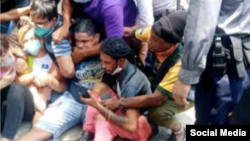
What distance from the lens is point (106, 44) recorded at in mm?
2721

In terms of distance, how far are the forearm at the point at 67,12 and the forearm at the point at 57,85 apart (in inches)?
17.2

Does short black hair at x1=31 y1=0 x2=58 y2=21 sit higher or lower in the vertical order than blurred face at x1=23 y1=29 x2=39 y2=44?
higher

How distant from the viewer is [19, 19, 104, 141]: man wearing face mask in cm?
295

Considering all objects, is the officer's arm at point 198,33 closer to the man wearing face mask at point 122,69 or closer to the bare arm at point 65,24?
the man wearing face mask at point 122,69

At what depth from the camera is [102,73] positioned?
9.97ft

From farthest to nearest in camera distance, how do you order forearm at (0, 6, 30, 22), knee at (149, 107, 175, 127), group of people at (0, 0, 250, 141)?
forearm at (0, 6, 30, 22) < knee at (149, 107, 175, 127) < group of people at (0, 0, 250, 141)

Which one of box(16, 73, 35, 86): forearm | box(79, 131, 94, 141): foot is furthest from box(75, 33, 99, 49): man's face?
box(79, 131, 94, 141): foot

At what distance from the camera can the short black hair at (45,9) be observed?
304 centimetres

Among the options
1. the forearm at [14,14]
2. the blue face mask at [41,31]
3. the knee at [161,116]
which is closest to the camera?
the knee at [161,116]

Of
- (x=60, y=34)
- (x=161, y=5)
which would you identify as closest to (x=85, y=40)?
(x=60, y=34)

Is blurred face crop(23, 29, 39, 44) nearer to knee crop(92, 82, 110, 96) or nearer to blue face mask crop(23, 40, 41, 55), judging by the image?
blue face mask crop(23, 40, 41, 55)

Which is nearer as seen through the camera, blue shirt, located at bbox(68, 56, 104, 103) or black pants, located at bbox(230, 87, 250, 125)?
black pants, located at bbox(230, 87, 250, 125)

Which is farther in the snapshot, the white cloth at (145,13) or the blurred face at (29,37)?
the blurred face at (29,37)

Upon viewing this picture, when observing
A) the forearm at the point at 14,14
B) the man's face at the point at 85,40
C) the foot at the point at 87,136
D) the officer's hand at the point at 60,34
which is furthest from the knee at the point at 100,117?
the forearm at the point at 14,14
